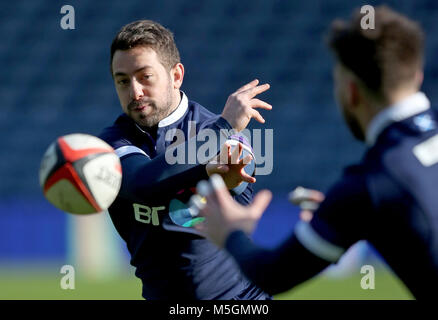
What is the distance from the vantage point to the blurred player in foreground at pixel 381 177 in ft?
8.87

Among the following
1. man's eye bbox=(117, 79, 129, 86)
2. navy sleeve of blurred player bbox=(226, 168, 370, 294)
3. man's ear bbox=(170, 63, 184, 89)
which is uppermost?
man's ear bbox=(170, 63, 184, 89)

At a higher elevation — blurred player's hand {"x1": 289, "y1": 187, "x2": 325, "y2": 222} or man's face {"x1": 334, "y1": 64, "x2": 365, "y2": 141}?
man's face {"x1": 334, "y1": 64, "x2": 365, "y2": 141}

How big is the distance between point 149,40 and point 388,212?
2.55 m

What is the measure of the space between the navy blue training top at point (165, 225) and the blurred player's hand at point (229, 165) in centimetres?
8

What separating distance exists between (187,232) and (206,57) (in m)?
14.0

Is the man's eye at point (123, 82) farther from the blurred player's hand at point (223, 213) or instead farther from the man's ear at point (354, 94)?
the man's ear at point (354, 94)

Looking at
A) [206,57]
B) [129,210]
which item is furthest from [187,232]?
[206,57]

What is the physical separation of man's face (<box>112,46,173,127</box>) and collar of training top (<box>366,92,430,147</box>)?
7.15 feet

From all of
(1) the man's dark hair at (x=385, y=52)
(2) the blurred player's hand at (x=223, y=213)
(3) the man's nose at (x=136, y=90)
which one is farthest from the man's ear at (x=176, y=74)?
(1) the man's dark hair at (x=385, y=52)

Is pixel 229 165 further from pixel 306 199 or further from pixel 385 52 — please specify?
pixel 385 52

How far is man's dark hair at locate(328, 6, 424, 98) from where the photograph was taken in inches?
Answer: 110

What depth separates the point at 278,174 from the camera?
1628 cm

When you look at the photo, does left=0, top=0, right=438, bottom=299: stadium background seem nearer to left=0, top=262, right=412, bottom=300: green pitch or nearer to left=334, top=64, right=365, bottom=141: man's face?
left=0, top=262, right=412, bottom=300: green pitch

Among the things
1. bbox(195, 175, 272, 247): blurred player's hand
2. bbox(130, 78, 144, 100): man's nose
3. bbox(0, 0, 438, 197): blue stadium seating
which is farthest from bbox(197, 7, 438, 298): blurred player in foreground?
bbox(0, 0, 438, 197): blue stadium seating
